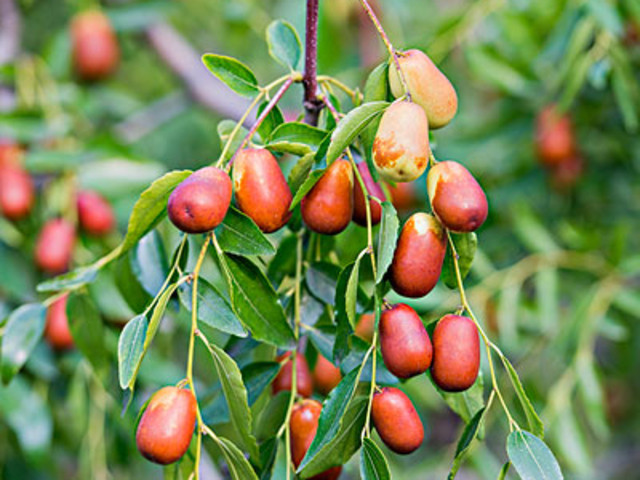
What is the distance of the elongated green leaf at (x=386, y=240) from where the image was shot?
0.70 m

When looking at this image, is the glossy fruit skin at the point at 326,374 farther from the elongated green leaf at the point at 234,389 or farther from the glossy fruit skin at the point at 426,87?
the glossy fruit skin at the point at 426,87

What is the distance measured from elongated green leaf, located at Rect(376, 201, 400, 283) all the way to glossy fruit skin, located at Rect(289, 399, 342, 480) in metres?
0.19

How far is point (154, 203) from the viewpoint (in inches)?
32.0

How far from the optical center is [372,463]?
72cm

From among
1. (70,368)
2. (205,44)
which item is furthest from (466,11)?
(205,44)

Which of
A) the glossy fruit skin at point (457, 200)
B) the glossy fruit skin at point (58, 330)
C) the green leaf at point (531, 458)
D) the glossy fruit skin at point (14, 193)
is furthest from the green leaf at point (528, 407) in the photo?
the glossy fruit skin at point (14, 193)

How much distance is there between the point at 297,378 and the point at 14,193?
36.7 inches

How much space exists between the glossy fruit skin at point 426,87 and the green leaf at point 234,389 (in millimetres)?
291

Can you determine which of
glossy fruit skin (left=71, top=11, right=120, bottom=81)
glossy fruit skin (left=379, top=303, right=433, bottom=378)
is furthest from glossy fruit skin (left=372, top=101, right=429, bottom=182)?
glossy fruit skin (left=71, top=11, right=120, bottom=81)

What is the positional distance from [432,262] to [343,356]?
0.46 feet

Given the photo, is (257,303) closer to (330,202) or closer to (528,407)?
(330,202)

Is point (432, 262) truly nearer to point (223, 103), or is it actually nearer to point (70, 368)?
point (70, 368)

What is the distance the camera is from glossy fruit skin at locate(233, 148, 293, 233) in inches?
29.8

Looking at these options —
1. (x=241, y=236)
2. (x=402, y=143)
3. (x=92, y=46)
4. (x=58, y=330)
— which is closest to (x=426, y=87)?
(x=402, y=143)
